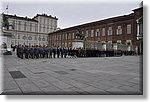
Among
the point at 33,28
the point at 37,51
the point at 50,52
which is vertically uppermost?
the point at 33,28

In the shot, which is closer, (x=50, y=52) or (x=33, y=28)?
(x=50, y=52)

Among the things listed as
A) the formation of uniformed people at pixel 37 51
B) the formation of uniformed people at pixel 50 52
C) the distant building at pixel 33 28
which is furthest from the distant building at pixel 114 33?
the distant building at pixel 33 28

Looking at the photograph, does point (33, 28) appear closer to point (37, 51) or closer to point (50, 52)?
point (50, 52)

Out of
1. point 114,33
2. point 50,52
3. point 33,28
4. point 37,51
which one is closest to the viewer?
point 37,51

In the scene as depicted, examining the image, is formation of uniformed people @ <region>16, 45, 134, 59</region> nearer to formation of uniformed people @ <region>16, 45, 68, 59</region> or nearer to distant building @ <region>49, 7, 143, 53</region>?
formation of uniformed people @ <region>16, 45, 68, 59</region>

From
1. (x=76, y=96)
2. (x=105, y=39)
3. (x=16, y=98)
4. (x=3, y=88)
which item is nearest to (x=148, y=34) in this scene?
(x=76, y=96)

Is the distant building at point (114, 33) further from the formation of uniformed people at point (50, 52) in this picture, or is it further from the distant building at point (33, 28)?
the distant building at point (33, 28)

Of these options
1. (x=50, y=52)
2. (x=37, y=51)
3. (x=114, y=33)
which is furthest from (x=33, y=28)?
(x=37, y=51)

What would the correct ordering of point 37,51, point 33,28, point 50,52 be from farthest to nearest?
point 33,28 → point 50,52 → point 37,51

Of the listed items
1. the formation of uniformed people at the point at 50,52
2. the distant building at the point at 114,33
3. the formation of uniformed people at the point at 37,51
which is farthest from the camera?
the distant building at the point at 114,33

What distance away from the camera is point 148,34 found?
13.8 feet

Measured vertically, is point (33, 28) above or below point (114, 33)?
above

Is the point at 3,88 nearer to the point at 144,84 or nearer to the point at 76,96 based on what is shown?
Result: the point at 76,96

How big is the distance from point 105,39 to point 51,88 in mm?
36025
